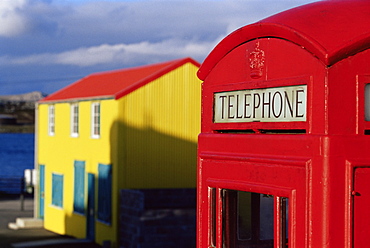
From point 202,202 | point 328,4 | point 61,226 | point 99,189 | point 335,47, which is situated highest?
point 328,4

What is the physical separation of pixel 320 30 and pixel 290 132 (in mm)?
668

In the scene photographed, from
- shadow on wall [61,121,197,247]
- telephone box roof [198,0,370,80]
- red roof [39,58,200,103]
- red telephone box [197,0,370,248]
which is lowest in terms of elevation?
shadow on wall [61,121,197,247]

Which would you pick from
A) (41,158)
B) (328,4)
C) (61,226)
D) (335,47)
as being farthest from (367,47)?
(41,158)

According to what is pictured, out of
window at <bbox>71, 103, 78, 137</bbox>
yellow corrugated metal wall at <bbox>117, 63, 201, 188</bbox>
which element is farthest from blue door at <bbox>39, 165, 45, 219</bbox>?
yellow corrugated metal wall at <bbox>117, 63, 201, 188</bbox>

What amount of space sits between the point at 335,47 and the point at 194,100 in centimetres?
1925

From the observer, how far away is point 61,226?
88.6 feet

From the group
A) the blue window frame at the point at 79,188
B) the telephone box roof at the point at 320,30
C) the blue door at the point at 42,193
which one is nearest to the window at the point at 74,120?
the blue window frame at the point at 79,188

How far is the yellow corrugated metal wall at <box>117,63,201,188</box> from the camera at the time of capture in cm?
2253

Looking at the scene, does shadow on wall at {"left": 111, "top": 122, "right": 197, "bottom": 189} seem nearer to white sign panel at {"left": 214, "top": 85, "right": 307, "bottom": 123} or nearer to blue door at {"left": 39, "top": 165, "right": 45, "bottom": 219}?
blue door at {"left": 39, "top": 165, "right": 45, "bottom": 219}

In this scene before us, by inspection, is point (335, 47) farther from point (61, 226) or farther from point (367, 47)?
point (61, 226)

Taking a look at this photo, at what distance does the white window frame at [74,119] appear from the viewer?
84.1 feet

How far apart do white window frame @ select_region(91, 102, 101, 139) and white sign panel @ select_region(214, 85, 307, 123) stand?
62.0 ft

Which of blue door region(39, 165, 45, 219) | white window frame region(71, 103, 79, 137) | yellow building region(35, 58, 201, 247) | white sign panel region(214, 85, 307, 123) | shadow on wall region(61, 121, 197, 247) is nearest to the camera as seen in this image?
white sign panel region(214, 85, 307, 123)

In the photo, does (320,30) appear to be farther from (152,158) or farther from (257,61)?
(152,158)
